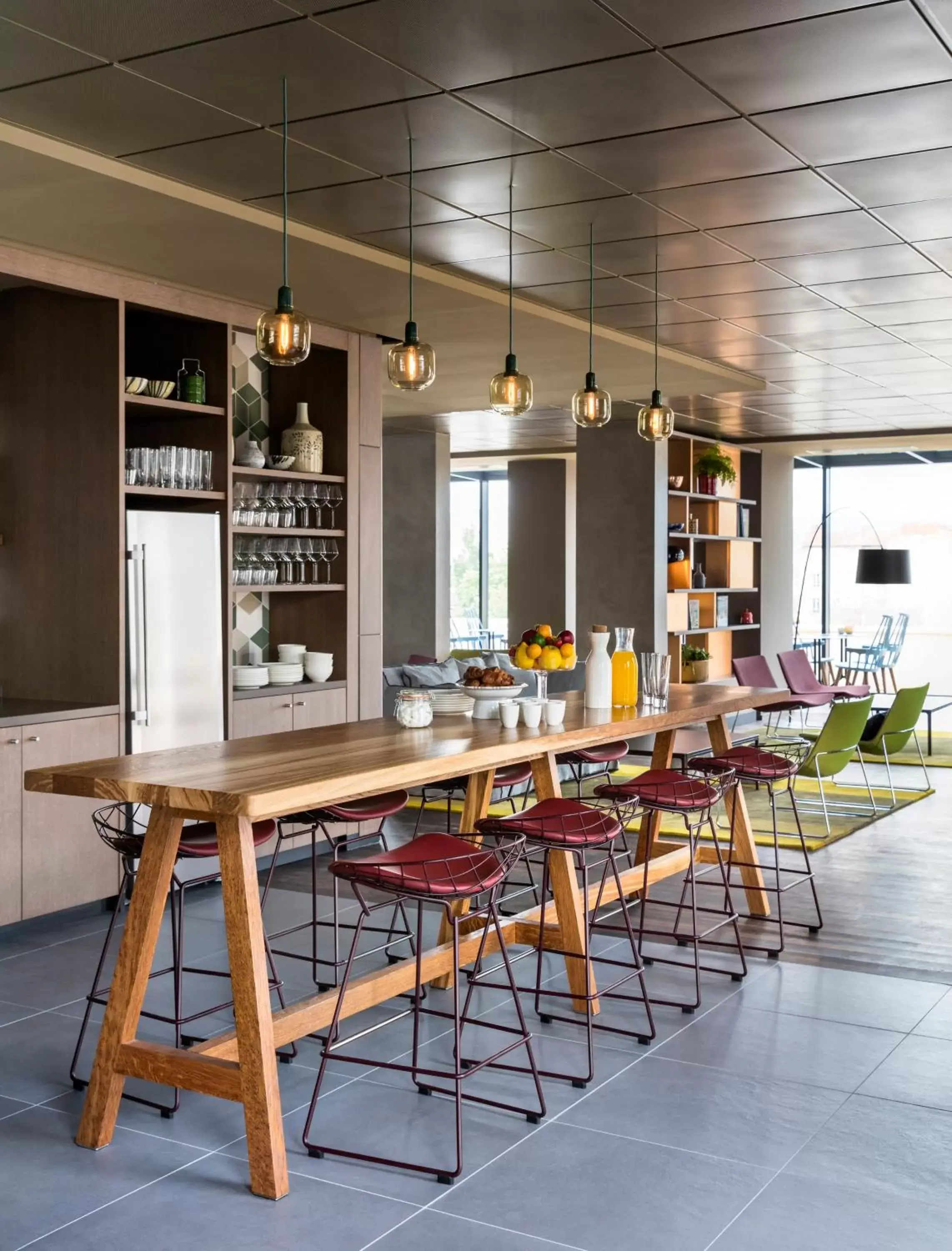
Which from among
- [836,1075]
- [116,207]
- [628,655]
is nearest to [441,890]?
[836,1075]

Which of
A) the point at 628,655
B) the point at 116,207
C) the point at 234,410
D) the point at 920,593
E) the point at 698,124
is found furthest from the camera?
the point at 920,593

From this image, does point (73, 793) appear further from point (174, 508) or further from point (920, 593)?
point (920, 593)

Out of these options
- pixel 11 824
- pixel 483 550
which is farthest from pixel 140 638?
pixel 483 550

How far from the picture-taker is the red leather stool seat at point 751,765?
212 inches

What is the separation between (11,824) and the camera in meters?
5.15

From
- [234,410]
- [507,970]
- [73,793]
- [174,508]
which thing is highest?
[234,410]

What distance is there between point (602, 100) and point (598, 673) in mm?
2123

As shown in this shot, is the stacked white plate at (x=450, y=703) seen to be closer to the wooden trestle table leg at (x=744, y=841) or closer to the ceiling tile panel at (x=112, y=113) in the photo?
the wooden trestle table leg at (x=744, y=841)

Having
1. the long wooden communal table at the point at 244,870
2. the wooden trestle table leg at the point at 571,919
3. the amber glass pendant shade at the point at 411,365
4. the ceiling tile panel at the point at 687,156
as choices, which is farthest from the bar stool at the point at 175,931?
the ceiling tile panel at the point at 687,156

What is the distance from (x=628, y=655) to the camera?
17.0 feet

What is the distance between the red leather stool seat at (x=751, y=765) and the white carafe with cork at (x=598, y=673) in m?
0.55

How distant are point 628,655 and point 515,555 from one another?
10573 mm

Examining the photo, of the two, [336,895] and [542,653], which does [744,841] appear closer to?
[542,653]

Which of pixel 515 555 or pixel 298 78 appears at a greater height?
pixel 298 78
